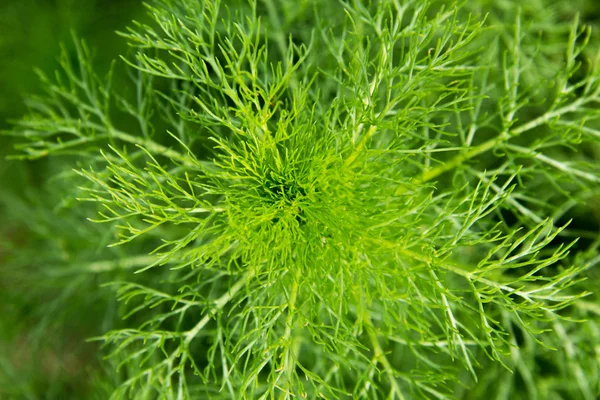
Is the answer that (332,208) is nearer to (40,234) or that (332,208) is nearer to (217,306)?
(217,306)

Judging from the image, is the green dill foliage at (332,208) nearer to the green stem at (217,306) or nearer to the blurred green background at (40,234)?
the green stem at (217,306)

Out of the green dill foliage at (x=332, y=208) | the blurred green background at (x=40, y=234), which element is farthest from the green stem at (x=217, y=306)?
the blurred green background at (x=40, y=234)

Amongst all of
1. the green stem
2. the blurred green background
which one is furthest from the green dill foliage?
the blurred green background

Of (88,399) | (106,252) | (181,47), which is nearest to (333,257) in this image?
(181,47)

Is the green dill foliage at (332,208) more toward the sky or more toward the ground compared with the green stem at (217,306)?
more toward the sky

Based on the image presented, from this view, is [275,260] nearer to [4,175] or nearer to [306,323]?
Result: [306,323]

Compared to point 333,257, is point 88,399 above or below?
below

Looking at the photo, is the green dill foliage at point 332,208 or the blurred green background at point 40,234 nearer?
the green dill foliage at point 332,208

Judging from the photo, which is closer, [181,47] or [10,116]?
[181,47]
